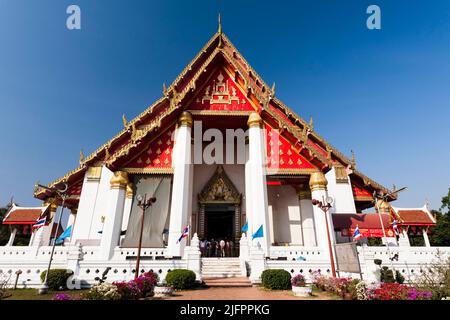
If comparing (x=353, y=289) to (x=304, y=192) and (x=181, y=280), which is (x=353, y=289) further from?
(x=304, y=192)

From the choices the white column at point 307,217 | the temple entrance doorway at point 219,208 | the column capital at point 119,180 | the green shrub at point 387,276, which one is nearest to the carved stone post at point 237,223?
the temple entrance doorway at point 219,208

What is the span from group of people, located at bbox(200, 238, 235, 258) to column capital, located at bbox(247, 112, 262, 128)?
566 centimetres

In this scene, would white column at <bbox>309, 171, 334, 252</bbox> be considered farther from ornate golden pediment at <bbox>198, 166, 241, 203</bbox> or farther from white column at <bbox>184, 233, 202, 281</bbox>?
white column at <bbox>184, 233, 202, 281</bbox>

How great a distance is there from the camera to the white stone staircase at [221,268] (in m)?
8.68

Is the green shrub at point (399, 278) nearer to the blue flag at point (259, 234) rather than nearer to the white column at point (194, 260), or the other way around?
the blue flag at point (259, 234)

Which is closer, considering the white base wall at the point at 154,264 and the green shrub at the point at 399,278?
the white base wall at the point at 154,264

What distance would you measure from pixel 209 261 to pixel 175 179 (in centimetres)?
359

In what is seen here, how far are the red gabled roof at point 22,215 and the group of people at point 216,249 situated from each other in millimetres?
8523

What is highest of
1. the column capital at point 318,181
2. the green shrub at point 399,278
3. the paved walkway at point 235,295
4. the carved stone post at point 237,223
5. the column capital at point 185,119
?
Answer: the column capital at point 185,119

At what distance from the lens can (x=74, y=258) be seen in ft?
24.1

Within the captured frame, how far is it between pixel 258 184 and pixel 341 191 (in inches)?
222
